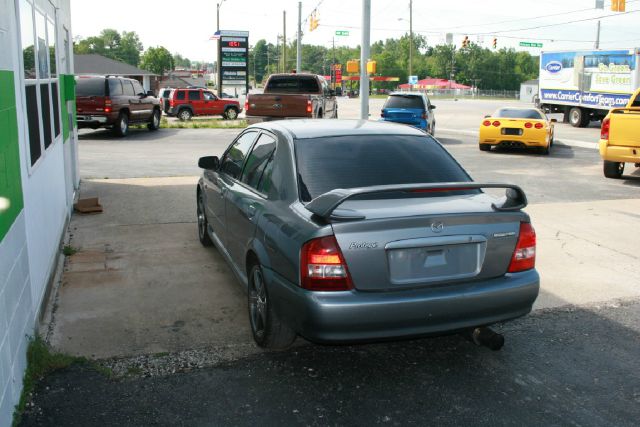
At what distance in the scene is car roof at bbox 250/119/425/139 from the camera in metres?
4.92

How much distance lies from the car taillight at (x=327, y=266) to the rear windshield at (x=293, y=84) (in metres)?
18.9

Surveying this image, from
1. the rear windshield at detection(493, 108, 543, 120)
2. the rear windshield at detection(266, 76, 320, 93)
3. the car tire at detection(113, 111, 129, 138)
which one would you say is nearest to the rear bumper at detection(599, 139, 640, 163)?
the rear windshield at detection(493, 108, 543, 120)

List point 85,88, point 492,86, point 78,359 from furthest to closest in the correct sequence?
point 492,86 < point 85,88 < point 78,359

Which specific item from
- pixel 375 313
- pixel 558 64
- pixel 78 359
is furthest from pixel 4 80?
pixel 558 64

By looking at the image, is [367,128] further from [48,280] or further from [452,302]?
[48,280]

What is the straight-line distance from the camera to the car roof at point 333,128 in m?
4.92

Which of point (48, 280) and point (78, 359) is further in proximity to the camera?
point (48, 280)

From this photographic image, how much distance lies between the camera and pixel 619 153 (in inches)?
498

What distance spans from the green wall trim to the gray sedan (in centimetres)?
155

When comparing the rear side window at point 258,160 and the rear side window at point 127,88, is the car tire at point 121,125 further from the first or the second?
the rear side window at point 258,160

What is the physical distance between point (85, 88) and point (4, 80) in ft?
60.9

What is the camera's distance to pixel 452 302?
3.83 meters

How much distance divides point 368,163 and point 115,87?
1867 centimetres

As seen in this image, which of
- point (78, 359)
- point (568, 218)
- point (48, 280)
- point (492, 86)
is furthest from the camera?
point (492, 86)
